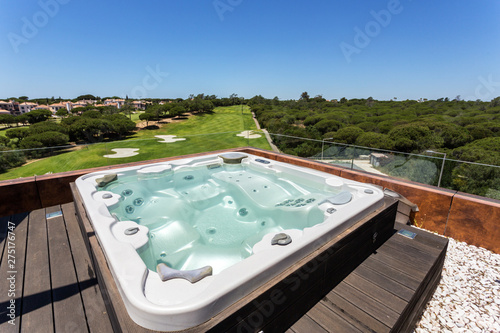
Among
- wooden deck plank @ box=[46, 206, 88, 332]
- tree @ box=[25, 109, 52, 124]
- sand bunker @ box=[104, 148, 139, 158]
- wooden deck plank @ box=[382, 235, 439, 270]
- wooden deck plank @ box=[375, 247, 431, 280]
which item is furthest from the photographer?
tree @ box=[25, 109, 52, 124]

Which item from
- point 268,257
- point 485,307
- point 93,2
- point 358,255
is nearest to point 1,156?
point 93,2

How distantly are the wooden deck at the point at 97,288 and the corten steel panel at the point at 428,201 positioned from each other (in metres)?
0.54

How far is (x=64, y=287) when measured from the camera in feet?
5.22

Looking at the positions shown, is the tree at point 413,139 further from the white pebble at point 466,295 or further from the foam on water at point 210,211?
the foam on water at point 210,211

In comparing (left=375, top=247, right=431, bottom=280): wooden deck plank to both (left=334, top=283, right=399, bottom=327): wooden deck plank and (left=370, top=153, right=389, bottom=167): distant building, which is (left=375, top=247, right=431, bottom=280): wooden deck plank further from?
(left=370, top=153, right=389, bottom=167): distant building

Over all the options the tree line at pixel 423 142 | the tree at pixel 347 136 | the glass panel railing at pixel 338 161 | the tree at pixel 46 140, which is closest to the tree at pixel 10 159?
the glass panel railing at pixel 338 161

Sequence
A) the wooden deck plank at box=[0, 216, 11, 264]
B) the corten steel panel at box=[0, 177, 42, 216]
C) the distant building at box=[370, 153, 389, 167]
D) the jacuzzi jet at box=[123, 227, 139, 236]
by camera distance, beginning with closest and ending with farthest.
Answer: the jacuzzi jet at box=[123, 227, 139, 236] < the wooden deck plank at box=[0, 216, 11, 264] < the corten steel panel at box=[0, 177, 42, 216] < the distant building at box=[370, 153, 389, 167]

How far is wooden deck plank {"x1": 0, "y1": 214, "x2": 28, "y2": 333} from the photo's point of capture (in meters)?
1.35

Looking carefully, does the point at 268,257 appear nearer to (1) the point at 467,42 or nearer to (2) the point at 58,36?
(2) the point at 58,36

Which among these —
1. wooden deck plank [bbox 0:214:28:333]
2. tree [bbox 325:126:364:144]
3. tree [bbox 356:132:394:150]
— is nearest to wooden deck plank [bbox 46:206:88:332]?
wooden deck plank [bbox 0:214:28:333]

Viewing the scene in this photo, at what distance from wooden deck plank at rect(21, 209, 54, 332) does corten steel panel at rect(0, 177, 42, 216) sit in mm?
526

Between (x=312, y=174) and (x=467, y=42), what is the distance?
10.0 metres

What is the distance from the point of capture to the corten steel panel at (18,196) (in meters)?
2.60

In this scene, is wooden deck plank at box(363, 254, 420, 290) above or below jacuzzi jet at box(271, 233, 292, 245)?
below
